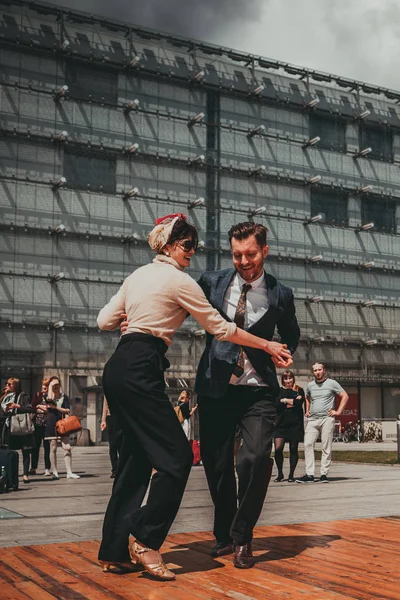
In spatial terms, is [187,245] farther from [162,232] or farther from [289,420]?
[289,420]

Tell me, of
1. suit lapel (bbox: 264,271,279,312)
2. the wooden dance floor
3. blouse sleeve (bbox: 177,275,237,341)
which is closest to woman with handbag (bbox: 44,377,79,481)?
the wooden dance floor

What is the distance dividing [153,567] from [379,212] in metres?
58.6

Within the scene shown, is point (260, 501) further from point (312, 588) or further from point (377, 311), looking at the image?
point (377, 311)

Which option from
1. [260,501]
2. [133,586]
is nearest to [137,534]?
[133,586]

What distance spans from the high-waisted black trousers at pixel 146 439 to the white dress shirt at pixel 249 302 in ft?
2.24

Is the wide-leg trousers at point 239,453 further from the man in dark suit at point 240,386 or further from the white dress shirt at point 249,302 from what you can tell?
the white dress shirt at point 249,302

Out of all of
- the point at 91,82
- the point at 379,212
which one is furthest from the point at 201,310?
the point at 379,212

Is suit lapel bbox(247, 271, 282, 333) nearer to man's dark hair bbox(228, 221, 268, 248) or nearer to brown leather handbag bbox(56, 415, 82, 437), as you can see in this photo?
man's dark hair bbox(228, 221, 268, 248)

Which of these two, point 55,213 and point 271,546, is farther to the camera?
point 55,213

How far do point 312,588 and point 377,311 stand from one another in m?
56.4

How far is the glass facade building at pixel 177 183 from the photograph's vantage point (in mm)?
48219

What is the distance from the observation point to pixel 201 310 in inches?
193

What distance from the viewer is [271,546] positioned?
19.3ft

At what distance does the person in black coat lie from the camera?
46.2 feet
